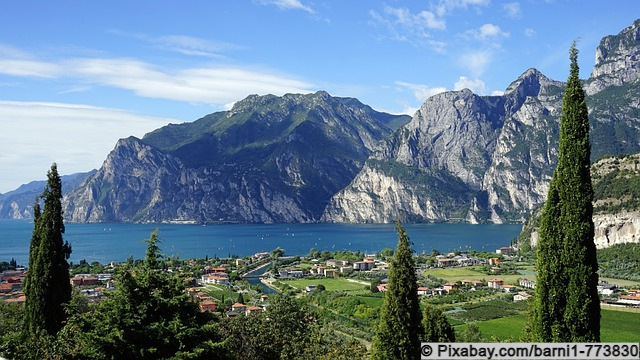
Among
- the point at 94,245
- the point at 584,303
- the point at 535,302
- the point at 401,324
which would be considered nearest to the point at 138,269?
the point at 401,324

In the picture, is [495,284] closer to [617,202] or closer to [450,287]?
[450,287]

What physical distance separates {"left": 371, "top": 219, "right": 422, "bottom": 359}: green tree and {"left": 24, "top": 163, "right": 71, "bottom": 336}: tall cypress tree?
9.34 m

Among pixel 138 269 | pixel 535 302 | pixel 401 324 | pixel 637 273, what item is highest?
pixel 138 269

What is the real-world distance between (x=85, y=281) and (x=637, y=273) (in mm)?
78363

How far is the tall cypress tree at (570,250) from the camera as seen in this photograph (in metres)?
8.53

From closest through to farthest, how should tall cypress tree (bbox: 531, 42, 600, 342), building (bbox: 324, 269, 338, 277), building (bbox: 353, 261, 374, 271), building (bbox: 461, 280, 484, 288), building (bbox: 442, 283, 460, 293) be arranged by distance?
tall cypress tree (bbox: 531, 42, 600, 342)
building (bbox: 442, 283, 460, 293)
building (bbox: 461, 280, 484, 288)
building (bbox: 324, 269, 338, 277)
building (bbox: 353, 261, 374, 271)

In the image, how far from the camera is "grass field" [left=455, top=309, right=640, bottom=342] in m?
39.5

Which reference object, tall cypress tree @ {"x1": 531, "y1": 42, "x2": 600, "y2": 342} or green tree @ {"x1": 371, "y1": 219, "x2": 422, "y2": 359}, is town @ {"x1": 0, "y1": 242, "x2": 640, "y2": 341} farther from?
tall cypress tree @ {"x1": 531, "y1": 42, "x2": 600, "y2": 342}

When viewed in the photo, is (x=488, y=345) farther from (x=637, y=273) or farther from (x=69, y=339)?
(x=637, y=273)

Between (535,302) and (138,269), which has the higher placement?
(138,269)

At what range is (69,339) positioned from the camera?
31.5 ft

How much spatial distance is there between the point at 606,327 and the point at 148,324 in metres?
44.7

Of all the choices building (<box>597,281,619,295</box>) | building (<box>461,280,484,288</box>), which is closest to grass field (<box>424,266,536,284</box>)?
building (<box>461,280,484,288</box>)

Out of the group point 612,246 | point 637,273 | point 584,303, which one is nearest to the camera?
point 584,303
